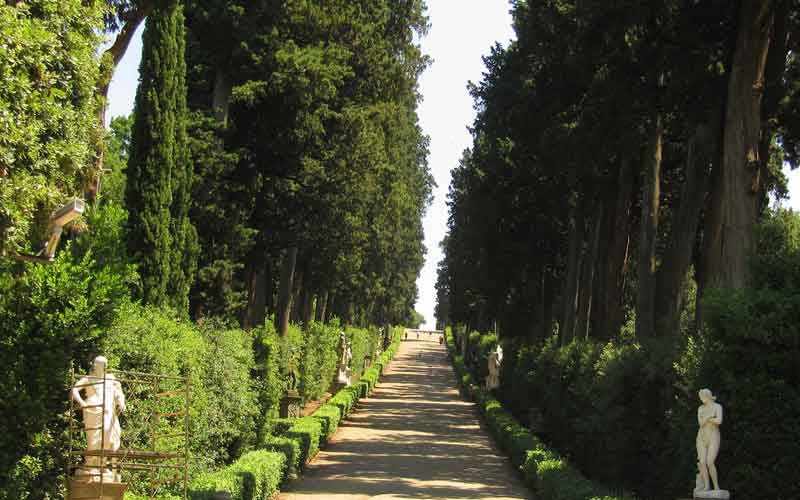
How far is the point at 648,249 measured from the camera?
21.3 m

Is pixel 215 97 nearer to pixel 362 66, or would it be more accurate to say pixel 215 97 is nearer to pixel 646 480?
pixel 362 66

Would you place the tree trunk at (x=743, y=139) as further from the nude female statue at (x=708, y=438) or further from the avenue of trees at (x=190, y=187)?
the avenue of trees at (x=190, y=187)

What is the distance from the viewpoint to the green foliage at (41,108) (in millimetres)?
11328

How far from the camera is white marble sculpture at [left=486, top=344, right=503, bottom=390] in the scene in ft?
114

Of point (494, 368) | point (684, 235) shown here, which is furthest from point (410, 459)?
point (494, 368)

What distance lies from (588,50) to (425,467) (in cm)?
879

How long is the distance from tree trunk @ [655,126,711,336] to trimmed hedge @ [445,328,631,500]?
3942 millimetres

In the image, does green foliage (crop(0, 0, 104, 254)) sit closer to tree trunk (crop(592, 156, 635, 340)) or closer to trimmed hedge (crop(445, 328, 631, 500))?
trimmed hedge (crop(445, 328, 631, 500))

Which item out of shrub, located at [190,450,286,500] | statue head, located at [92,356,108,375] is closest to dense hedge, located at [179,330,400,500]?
shrub, located at [190,450,286,500]

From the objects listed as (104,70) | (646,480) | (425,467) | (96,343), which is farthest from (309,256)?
(96,343)

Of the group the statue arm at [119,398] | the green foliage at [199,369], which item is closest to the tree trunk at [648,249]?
the green foliage at [199,369]

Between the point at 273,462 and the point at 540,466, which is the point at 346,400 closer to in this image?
the point at 540,466

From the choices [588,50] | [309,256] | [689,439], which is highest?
[588,50]

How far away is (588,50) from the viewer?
701 inches
